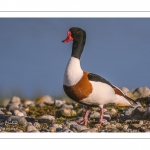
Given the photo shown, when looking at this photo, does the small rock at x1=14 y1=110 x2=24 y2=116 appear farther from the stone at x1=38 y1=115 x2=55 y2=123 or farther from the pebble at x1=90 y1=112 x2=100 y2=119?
the pebble at x1=90 y1=112 x2=100 y2=119

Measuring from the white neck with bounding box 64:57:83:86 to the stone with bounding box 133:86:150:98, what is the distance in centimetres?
185

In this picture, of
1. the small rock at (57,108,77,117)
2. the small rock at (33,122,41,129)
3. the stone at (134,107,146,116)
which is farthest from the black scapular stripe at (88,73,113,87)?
the small rock at (57,108,77,117)

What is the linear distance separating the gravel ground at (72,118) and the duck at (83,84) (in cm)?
24

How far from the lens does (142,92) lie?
8.26 meters

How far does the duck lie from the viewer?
6465mm

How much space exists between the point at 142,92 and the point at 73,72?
200 centimetres

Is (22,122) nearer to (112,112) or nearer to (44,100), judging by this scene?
(112,112)

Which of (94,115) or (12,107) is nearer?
(94,115)

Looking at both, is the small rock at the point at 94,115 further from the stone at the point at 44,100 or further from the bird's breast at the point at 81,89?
the stone at the point at 44,100

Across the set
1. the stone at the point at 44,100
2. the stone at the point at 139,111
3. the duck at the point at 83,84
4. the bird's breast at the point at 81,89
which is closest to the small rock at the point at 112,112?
the stone at the point at 139,111

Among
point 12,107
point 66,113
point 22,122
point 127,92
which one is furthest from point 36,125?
point 127,92

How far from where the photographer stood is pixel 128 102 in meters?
6.80

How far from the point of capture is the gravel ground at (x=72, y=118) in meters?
6.45
